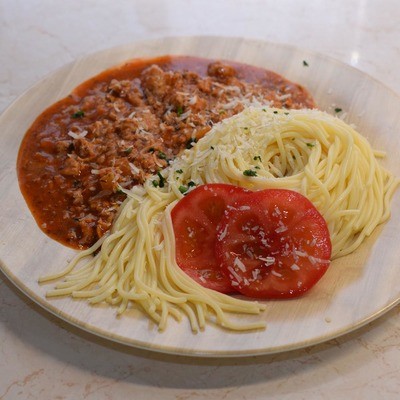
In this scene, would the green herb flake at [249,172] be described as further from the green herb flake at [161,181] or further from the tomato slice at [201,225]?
the green herb flake at [161,181]

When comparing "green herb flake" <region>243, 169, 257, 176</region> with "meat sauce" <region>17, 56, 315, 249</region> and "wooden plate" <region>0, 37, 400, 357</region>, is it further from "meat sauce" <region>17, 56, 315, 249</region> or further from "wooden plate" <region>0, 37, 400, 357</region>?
"wooden plate" <region>0, 37, 400, 357</region>

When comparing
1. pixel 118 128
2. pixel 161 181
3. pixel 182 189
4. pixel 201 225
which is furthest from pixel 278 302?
pixel 118 128

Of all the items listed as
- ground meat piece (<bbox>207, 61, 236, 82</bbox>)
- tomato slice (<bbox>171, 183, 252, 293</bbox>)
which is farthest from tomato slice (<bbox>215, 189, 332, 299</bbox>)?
ground meat piece (<bbox>207, 61, 236, 82</bbox>)

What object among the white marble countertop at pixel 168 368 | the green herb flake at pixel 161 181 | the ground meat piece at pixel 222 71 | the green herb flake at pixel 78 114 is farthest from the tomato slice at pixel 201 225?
the ground meat piece at pixel 222 71

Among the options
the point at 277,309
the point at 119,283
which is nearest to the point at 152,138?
the point at 119,283

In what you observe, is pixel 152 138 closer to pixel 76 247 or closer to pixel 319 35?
pixel 76 247

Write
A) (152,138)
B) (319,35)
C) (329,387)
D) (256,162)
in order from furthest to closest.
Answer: (319,35), (152,138), (256,162), (329,387)
